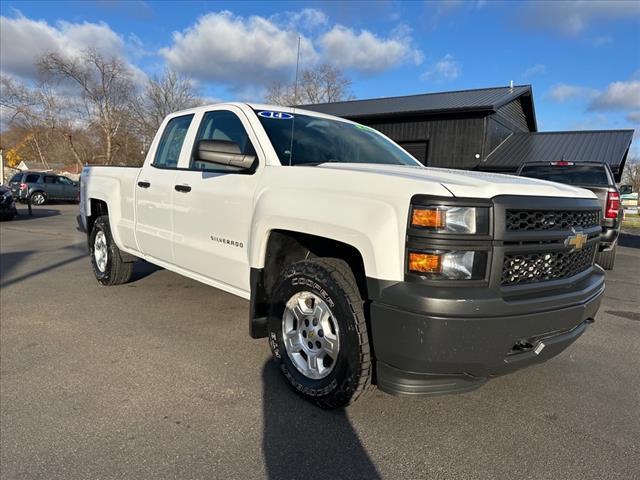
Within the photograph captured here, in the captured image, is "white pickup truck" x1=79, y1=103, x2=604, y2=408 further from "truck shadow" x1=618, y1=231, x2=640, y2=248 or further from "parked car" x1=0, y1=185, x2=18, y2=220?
"parked car" x1=0, y1=185, x2=18, y2=220

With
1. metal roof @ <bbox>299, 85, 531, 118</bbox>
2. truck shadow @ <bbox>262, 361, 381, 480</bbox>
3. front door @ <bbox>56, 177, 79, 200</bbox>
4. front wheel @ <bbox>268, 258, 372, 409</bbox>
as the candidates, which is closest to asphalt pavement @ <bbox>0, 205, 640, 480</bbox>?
truck shadow @ <bbox>262, 361, 381, 480</bbox>

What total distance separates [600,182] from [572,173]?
1.59ft

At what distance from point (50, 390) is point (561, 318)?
3224 millimetres

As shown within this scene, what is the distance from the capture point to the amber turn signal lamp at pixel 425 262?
7.41 ft

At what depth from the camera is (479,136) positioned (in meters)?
19.7

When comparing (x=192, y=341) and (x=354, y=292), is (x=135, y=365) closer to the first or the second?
(x=192, y=341)

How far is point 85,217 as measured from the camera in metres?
6.15

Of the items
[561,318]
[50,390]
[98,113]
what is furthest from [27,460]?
[98,113]

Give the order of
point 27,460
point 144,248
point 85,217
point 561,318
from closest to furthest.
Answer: point 27,460 < point 561,318 < point 144,248 < point 85,217

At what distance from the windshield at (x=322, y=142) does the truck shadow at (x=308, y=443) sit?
1654 mm

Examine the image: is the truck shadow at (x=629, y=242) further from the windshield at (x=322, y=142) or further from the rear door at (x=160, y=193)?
the rear door at (x=160, y=193)

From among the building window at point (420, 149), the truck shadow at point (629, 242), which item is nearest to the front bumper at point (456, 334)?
the truck shadow at point (629, 242)

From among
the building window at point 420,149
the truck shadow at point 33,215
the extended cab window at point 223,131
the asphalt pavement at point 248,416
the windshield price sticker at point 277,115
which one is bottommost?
the truck shadow at point 33,215

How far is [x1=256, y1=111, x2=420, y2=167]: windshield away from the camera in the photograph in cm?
347
